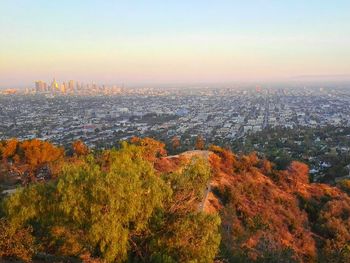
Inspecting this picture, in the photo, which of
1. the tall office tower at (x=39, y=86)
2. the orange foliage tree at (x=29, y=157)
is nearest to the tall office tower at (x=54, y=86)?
the tall office tower at (x=39, y=86)

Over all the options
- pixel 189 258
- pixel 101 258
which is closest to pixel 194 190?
pixel 189 258

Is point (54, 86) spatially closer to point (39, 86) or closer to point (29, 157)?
point (39, 86)

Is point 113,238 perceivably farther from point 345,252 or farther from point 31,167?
→ point 31,167

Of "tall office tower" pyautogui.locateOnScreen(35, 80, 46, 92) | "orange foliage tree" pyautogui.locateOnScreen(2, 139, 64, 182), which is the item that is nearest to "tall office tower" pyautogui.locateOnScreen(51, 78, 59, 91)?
"tall office tower" pyautogui.locateOnScreen(35, 80, 46, 92)

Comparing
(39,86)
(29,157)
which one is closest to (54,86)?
(39,86)

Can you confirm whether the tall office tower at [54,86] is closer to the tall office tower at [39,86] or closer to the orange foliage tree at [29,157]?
the tall office tower at [39,86]

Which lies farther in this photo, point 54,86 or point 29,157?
point 54,86

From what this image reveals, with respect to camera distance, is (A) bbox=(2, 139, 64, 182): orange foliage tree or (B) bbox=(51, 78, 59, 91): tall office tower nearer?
(A) bbox=(2, 139, 64, 182): orange foliage tree

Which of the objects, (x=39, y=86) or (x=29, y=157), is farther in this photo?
(x=39, y=86)

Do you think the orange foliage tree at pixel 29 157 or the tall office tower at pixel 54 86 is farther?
the tall office tower at pixel 54 86

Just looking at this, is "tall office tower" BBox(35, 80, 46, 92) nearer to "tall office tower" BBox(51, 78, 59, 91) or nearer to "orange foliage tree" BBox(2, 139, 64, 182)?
"tall office tower" BBox(51, 78, 59, 91)

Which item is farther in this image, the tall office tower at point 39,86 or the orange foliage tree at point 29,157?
the tall office tower at point 39,86
